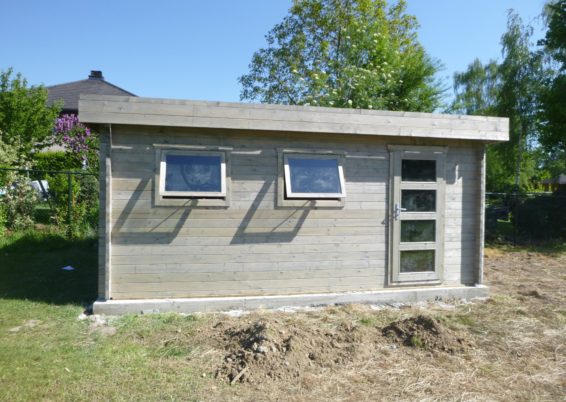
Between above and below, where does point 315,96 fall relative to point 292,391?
above

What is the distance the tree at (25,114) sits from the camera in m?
16.0

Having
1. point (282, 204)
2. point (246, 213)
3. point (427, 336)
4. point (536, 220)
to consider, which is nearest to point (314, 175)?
point (282, 204)

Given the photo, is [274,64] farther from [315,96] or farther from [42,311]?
[42,311]

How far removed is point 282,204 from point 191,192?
1233 mm

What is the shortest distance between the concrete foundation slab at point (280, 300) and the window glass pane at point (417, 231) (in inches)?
29.6

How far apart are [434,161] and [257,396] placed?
4.49m

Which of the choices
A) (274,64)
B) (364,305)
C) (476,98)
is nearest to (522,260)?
(364,305)

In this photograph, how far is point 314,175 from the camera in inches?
236

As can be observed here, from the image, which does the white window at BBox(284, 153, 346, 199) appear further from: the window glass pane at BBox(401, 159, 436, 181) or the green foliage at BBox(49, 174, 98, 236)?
the green foliage at BBox(49, 174, 98, 236)

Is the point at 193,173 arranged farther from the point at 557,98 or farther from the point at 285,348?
the point at 557,98

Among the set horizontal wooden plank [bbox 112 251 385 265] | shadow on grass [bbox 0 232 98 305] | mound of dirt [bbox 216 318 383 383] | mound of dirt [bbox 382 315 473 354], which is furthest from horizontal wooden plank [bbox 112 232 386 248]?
mound of dirt [bbox 382 315 473 354]

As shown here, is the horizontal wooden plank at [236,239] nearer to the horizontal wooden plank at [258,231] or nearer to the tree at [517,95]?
the horizontal wooden plank at [258,231]

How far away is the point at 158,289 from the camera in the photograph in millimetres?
5598

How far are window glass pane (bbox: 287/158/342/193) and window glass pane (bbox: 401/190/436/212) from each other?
1.08 metres
